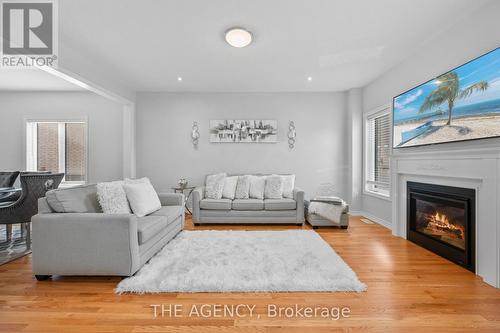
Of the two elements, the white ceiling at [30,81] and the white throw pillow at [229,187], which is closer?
the white ceiling at [30,81]

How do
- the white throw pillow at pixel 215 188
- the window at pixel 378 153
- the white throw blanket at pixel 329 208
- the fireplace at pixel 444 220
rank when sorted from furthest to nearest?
1. the white throw pillow at pixel 215 188
2. the window at pixel 378 153
3. the white throw blanket at pixel 329 208
4. the fireplace at pixel 444 220

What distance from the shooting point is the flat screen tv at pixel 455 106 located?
231cm

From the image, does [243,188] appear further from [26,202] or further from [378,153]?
[26,202]

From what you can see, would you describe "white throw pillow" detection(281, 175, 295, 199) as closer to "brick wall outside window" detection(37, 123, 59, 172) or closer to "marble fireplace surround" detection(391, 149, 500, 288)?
"marble fireplace surround" detection(391, 149, 500, 288)

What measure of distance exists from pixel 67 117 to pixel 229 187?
4091 millimetres

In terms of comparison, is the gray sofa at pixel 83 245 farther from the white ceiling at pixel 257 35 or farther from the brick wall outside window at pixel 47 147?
the brick wall outside window at pixel 47 147

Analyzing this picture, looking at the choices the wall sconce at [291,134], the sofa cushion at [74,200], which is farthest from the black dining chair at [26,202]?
the wall sconce at [291,134]

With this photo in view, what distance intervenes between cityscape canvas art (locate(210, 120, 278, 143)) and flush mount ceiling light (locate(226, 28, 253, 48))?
2.40 meters

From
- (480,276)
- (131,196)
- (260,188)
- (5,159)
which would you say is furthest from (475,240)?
(5,159)

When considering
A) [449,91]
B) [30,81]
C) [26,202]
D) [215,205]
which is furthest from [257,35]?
[30,81]

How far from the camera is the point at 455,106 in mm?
2730

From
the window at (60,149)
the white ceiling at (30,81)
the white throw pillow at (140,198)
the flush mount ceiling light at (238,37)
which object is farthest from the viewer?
the window at (60,149)

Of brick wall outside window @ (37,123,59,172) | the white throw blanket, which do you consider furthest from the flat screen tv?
brick wall outside window @ (37,123,59,172)

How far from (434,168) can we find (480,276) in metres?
1.25
